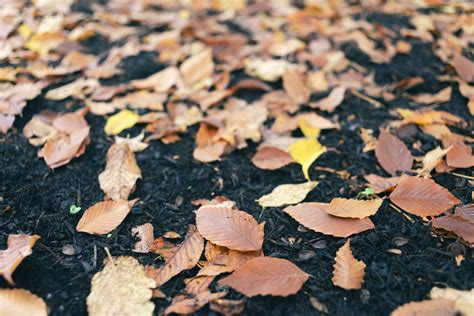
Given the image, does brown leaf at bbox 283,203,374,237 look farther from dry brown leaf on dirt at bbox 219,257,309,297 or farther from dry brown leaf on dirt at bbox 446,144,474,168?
dry brown leaf on dirt at bbox 446,144,474,168

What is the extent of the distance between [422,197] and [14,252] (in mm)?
1191

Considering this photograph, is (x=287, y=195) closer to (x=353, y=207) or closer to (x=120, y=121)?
(x=353, y=207)

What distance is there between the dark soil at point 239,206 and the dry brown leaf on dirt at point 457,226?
3 cm

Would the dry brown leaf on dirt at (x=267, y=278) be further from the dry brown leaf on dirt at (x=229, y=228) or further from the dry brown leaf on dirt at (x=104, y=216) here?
the dry brown leaf on dirt at (x=104, y=216)

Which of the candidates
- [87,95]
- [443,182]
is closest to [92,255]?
[87,95]

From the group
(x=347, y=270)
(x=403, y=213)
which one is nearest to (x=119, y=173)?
(x=347, y=270)

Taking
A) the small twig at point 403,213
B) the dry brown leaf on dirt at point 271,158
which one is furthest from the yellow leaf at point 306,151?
the small twig at point 403,213

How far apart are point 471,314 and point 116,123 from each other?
139cm

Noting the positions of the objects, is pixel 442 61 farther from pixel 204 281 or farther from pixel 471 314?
pixel 204 281

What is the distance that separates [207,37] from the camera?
7.57 ft

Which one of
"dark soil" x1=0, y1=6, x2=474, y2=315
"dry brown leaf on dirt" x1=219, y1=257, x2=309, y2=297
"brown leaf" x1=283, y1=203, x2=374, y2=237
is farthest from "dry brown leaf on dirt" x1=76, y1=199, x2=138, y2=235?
"brown leaf" x1=283, y1=203, x2=374, y2=237

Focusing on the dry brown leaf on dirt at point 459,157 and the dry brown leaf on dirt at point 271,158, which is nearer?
the dry brown leaf on dirt at point 459,157

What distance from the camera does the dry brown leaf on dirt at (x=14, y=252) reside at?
1.04 meters

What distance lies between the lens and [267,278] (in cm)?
105
